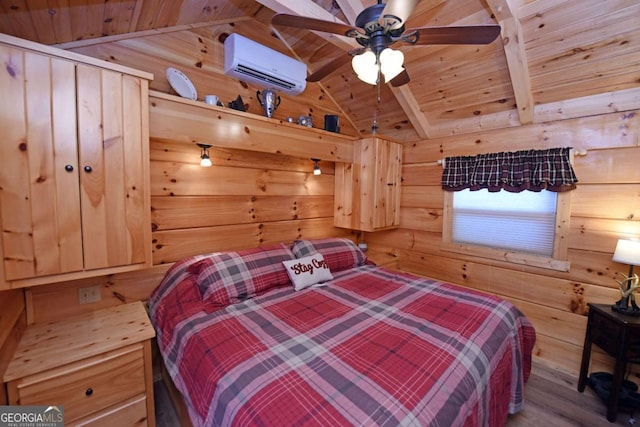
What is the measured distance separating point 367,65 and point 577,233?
222 centimetres

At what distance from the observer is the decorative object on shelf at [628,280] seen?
5.90 ft

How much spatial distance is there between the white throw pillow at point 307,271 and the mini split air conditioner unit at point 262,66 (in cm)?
145

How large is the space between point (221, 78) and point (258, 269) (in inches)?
62.8

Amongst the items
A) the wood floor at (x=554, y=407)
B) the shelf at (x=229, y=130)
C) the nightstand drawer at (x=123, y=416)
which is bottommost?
the wood floor at (x=554, y=407)

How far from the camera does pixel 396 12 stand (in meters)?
1.09

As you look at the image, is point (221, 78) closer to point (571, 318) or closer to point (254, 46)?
point (254, 46)

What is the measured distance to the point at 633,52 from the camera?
179 centimetres

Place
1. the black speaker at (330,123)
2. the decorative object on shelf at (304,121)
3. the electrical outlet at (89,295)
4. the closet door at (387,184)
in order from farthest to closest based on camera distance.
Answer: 1. the closet door at (387,184)
2. the black speaker at (330,123)
3. the decorative object on shelf at (304,121)
4. the electrical outlet at (89,295)

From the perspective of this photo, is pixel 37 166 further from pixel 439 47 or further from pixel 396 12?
pixel 439 47

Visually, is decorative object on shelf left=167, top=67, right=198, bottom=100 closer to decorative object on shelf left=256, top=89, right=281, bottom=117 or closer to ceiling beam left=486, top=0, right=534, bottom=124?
decorative object on shelf left=256, top=89, right=281, bottom=117

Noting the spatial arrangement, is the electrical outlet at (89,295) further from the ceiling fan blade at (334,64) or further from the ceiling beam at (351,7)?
the ceiling beam at (351,7)

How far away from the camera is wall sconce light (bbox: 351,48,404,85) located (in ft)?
4.36

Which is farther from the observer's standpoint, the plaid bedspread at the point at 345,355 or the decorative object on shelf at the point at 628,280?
the decorative object on shelf at the point at 628,280
